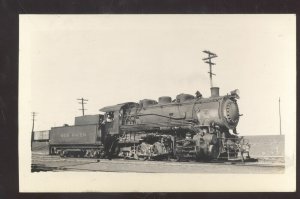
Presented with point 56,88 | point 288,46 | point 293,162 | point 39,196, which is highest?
point 288,46

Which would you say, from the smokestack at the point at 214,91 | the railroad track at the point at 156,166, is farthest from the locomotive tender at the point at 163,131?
the railroad track at the point at 156,166

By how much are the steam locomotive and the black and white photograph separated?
0.10ft

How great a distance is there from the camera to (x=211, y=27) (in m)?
6.02

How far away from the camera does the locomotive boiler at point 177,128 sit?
6348 millimetres

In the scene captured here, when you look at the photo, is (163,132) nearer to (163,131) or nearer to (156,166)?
(163,131)

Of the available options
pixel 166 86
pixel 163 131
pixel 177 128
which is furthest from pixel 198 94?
pixel 163 131

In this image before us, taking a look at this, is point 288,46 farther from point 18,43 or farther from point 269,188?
point 18,43

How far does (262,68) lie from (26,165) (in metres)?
2.97

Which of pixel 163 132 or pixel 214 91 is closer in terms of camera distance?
pixel 214 91

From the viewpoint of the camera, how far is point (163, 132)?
22.1 ft

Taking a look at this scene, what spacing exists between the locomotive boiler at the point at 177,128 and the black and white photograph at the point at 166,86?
0.09ft

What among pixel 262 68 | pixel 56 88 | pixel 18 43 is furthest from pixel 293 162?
pixel 18 43

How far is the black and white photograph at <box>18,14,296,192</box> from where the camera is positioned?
19.7 ft

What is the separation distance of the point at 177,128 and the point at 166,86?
2.22ft
